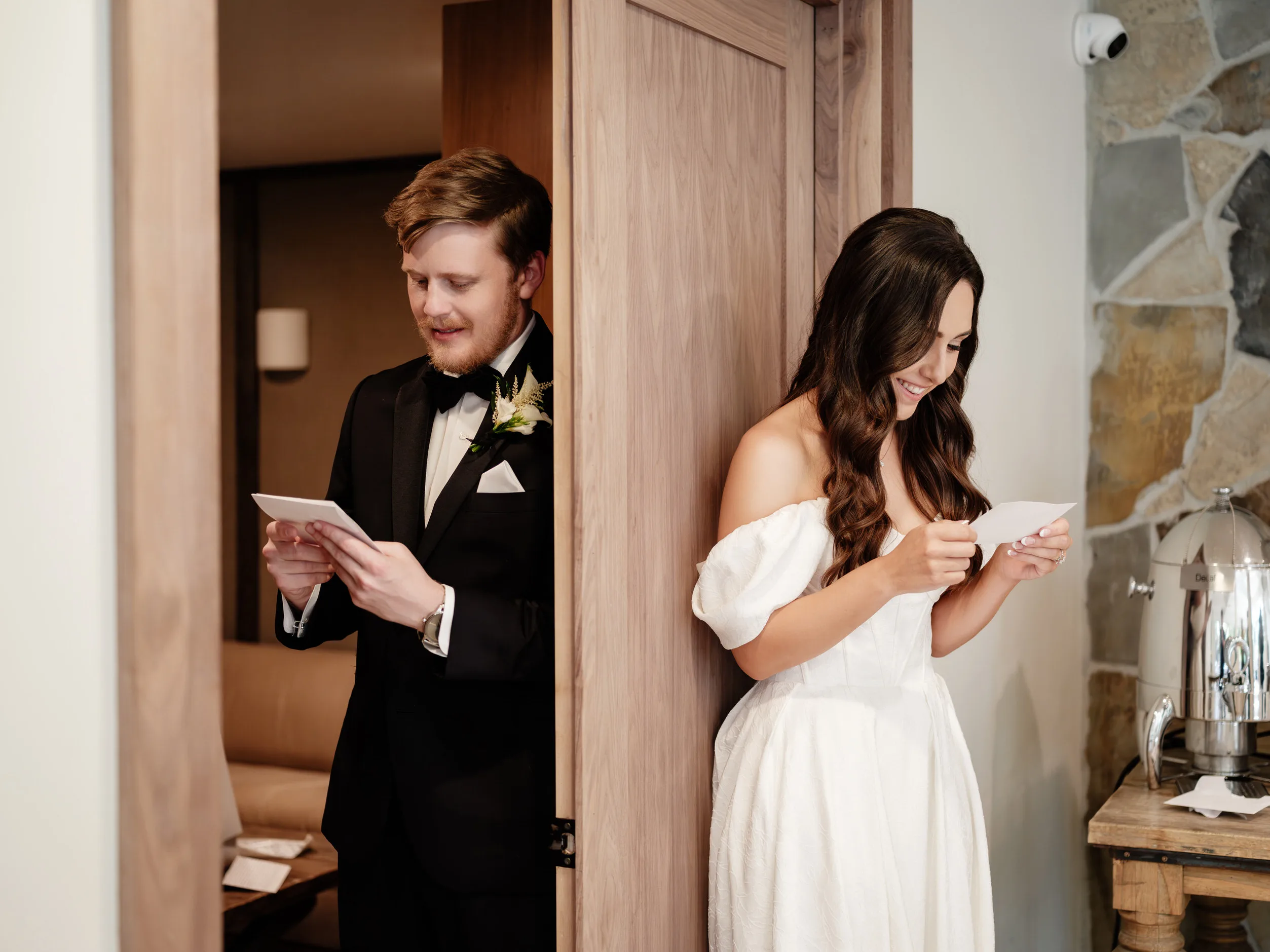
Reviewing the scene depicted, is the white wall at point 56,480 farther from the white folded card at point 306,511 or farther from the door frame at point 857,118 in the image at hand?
the door frame at point 857,118

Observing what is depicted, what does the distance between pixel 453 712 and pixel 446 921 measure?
12.8 inches

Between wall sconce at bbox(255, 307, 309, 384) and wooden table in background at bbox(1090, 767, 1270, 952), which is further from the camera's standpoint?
wall sconce at bbox(255, 307, 309, 384)

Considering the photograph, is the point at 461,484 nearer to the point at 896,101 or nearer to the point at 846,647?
the point at 846,647

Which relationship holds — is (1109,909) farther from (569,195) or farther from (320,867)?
(569,195)

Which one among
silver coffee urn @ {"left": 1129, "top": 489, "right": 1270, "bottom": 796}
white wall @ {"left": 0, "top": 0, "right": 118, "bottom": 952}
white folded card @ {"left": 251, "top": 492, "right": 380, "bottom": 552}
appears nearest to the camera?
white wall @ {"left": 0, "top": 0, "right": 118, "bottom": 952}

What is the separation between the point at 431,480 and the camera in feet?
6.27

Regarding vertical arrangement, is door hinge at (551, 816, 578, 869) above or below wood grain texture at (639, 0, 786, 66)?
below

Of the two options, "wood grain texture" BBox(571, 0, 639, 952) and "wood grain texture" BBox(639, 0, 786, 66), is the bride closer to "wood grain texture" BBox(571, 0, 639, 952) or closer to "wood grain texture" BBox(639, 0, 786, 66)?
"wood grain texture" BBox(571, 0, 639, 952)

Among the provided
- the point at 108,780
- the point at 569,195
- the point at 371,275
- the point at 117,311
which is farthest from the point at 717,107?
the point at 371,275

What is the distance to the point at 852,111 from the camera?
2059 millimetres

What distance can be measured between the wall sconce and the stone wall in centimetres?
345

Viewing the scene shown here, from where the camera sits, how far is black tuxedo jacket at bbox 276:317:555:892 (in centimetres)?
169

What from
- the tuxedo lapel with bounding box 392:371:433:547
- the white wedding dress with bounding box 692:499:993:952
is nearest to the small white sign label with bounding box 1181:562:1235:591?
the white wedding dress with bounding box 692:499:993:952

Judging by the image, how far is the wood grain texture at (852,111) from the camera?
80.1 inches
